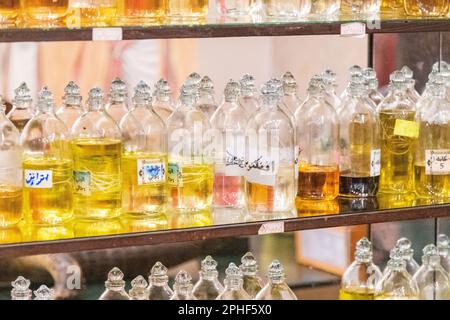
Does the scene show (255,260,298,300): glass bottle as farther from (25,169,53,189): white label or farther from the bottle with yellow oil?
(25,169,53,189): white label

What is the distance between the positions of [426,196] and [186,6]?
0.89m

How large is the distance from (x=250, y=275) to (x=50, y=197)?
65 centimetres

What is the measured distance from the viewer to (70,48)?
3.63m

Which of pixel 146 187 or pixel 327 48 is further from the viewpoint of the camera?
pixel 327 48

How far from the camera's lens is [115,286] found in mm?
2484

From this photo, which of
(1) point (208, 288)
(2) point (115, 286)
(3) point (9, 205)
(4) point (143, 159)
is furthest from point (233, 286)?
(3) point (9, 205)

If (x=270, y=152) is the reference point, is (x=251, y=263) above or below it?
below

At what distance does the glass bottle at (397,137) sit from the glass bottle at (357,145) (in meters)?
0.07

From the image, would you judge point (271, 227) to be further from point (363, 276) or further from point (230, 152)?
point (363, 276)

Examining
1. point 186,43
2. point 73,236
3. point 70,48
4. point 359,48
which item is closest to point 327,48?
point 359,48

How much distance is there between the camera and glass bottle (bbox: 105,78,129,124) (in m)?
2.46

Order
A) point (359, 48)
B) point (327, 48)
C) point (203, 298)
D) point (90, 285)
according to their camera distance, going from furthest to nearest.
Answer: point (327, 48) → point (359, 48) → point (90, 285) → point (203, 298)

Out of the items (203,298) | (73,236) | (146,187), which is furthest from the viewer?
(203,298)

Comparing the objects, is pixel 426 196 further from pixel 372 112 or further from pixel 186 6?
pixel 186 6
